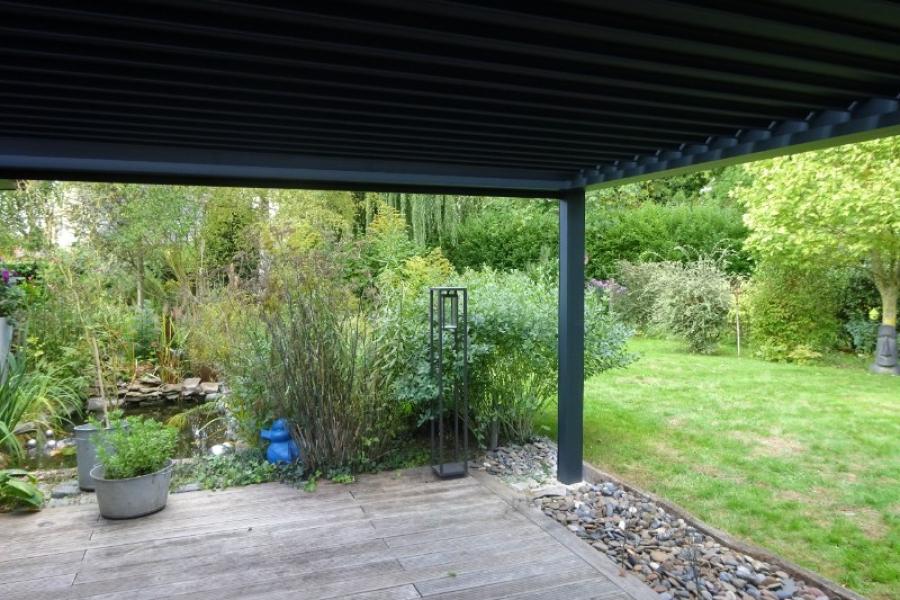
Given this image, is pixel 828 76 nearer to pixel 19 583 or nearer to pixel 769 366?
pixel 19 583

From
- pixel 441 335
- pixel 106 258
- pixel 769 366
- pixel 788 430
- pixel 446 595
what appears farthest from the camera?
pixel 769 366

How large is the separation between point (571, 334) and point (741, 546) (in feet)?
5.39

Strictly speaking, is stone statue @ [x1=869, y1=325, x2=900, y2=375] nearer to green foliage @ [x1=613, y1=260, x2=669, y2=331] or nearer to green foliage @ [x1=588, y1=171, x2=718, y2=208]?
green foliage @ [x1=613, y1=260, x2=669, y2=331]

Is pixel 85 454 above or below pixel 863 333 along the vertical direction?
below

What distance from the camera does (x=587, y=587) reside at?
290 centimetres

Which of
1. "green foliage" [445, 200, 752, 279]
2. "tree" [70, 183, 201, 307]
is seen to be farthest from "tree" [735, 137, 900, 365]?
"tree" [70, 183, 201, 307]

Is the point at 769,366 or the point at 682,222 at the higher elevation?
the point at 682,222

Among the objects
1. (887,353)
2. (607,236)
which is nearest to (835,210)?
(887,353)

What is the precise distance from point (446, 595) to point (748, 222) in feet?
25.9

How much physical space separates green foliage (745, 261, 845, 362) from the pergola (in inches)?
253

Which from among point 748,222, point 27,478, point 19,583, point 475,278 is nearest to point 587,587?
point 19,583

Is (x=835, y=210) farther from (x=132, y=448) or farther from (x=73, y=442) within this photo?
(x=73, y=442)

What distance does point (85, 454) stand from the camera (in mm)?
4105

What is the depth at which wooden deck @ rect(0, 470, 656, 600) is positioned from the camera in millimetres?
2883
